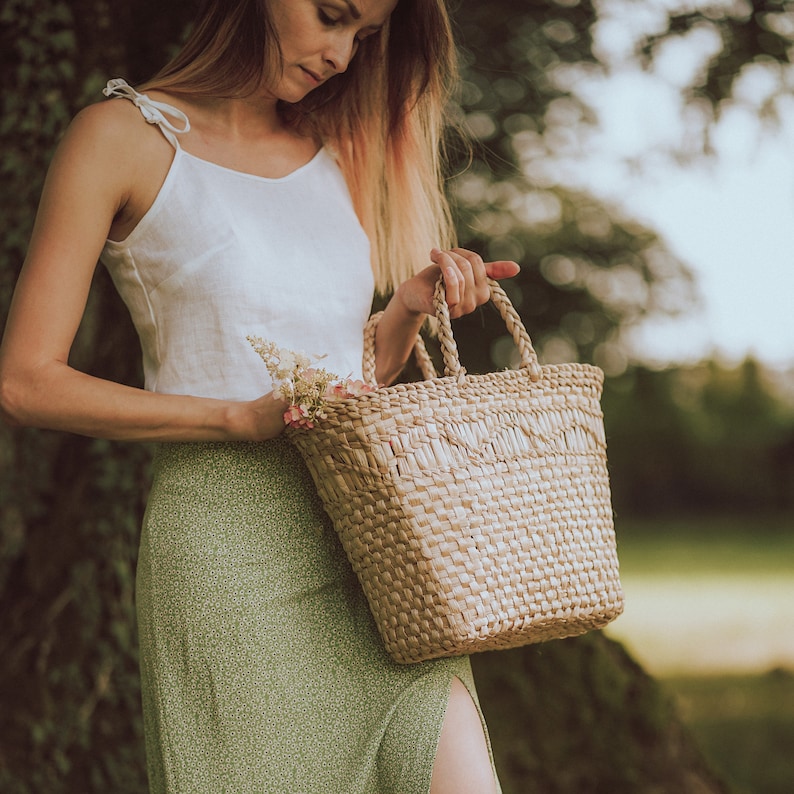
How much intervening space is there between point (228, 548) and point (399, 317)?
531 millimetres

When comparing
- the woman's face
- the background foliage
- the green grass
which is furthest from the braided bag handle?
the green grass

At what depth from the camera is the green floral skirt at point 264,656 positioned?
1.64m

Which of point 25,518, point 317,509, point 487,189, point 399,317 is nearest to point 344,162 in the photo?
point 399,317

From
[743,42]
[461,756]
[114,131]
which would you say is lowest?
[461,756]

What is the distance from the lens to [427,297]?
6.15 ft

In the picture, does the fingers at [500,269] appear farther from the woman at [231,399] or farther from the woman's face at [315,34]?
the woman's face at [315,34]

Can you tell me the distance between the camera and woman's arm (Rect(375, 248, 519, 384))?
5.66ft

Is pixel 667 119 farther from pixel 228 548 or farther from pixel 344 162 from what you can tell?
pixel 228 548

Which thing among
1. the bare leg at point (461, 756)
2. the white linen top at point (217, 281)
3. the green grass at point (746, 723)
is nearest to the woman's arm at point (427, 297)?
the white linen top at point (217, 281)

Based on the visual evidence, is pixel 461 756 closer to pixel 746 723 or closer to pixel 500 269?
pixel 500 269

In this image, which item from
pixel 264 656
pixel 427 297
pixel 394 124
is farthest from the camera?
pixel 394 124

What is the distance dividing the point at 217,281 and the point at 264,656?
553 mm


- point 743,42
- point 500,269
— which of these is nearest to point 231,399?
point 500,269

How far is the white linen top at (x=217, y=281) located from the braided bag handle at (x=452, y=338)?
0.07m
